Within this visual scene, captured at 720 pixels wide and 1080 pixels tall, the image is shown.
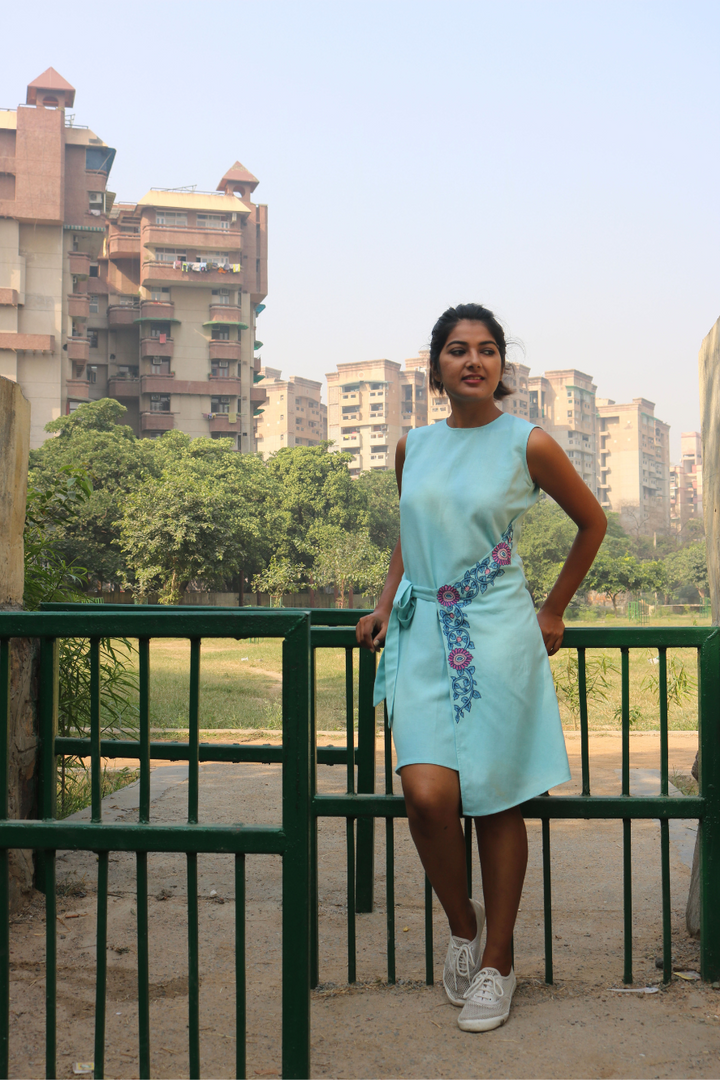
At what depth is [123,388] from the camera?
57.2 metres

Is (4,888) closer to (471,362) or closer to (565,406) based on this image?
(471,362)

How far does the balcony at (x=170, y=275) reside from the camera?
2234 inches

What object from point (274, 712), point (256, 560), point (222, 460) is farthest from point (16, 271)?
point (274, 712)

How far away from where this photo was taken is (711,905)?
254 centimetres

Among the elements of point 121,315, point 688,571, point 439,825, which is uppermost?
point 121,315

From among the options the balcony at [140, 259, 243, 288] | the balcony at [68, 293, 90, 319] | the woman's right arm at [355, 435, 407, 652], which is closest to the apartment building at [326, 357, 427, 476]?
the balcony at [140, 259, 243, 288]

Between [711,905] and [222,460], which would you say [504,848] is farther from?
[222,460]

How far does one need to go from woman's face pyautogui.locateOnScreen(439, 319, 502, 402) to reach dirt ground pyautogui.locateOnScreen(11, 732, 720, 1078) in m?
1.57

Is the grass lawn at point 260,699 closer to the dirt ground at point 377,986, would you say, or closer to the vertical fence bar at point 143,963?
the dirt ground at point 377,986

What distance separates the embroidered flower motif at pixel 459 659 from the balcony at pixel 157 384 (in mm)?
55825

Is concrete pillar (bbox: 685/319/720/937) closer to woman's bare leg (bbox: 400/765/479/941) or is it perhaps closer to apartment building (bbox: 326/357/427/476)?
woman's bare leg (bbox: 400/765/479/941)

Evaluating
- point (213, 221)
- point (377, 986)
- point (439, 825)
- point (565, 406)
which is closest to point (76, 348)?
point (213, 221)

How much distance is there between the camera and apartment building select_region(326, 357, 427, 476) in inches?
3812

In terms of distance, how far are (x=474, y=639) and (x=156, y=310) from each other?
5752 centimetres
